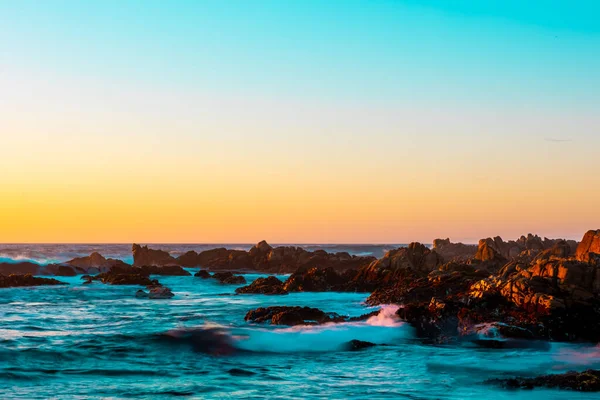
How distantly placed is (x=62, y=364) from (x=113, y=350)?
2.62 m

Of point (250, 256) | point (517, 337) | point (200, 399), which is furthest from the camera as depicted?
point (250, 256)

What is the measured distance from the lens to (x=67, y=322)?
30.0 metres

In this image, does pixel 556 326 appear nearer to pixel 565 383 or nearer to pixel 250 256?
pixel 565 383

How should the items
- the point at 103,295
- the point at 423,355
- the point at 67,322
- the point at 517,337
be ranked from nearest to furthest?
the point at 423,355 → the point at 517,337 → the point at 67,322 → the point at 103,295

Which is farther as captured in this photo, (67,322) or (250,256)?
(250,256)

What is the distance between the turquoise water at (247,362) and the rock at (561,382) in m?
0.52

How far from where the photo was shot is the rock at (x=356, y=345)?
23141 mm

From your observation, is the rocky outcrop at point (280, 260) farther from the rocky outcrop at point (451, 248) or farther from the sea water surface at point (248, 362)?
the sea water surface at point (248, 362)

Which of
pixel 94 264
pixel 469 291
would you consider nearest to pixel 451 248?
pixel 94 264

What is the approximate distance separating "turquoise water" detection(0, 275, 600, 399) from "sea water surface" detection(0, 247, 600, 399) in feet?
0.11

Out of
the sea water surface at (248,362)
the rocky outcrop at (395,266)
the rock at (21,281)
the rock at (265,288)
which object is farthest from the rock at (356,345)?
the rock at (21,281)

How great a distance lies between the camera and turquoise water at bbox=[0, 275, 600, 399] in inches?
643

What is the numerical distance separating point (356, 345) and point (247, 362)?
4.78 m

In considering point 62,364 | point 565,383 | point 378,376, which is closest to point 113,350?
point 62,364
